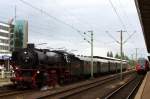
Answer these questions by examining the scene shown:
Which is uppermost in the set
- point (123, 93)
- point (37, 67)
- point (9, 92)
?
point (37, 67)

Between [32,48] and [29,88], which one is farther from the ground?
[32,48]

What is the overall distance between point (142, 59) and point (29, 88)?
44.5 metres

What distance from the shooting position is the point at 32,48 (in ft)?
105

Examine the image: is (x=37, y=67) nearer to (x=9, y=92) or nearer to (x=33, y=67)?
(x=33, y=67)

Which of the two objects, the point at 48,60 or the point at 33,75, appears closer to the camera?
the point at 33,75

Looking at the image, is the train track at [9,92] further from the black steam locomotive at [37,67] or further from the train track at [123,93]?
the train track at [123,93]

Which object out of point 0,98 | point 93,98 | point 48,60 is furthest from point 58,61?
point 0,98

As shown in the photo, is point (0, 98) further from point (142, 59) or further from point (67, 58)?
point (142, 59)

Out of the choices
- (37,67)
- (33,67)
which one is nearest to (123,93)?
(37,67)

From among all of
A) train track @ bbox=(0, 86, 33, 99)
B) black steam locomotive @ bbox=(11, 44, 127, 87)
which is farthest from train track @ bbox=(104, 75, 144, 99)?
train track @ bbox=(0, 86, 33, 99)

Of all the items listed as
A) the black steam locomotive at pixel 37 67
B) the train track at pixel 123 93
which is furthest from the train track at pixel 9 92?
the train track at pixel 123 93

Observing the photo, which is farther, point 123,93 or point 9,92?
point 123,93

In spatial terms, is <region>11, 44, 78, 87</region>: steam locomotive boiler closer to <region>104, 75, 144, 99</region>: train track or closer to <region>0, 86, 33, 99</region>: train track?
<region>0, 86, 33, 99</region>: train track

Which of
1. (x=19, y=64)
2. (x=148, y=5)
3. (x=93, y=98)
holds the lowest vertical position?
(x=93, y=98)
